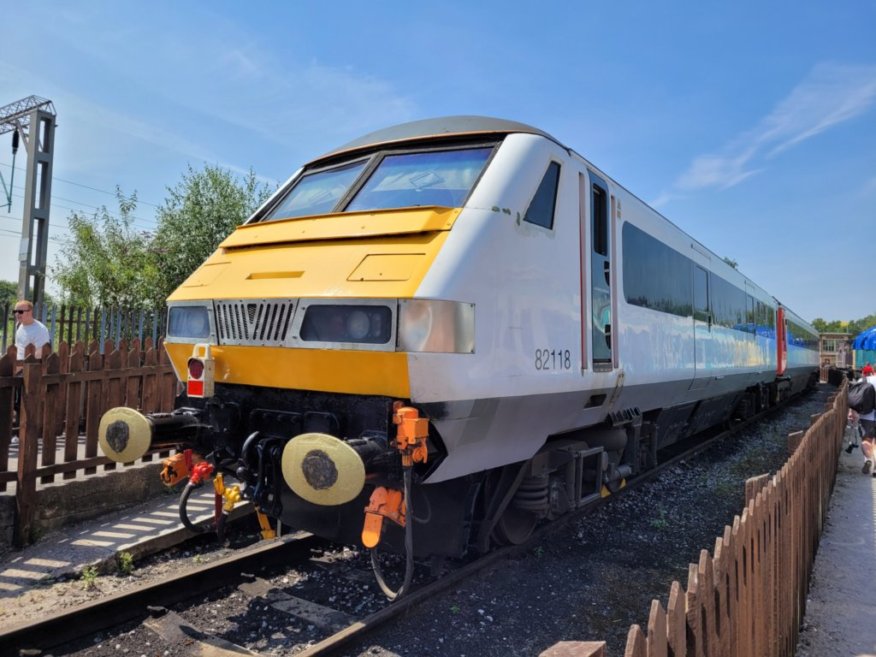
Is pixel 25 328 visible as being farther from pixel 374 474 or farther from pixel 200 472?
pixel 374 474

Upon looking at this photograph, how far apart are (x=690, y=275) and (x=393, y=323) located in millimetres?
5807

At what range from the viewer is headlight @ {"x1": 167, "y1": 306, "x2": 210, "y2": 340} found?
3910mm

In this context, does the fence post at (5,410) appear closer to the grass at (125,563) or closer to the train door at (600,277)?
the grass at (125,563)

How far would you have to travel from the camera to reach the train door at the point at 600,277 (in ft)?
15.0

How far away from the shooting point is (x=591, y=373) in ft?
14.5

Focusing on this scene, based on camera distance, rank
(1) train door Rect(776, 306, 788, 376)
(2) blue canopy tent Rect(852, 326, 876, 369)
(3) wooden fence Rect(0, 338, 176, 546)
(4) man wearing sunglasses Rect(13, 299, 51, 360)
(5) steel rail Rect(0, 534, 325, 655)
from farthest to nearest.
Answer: (2) blue canopy tent Rect(852, 326, 876, 369) < (1) train door Rect(776, 306, 788, 376) < (4) man wearing sunglasses Rect(13, 299, 51, 360) < (3) wooden fence Rect(0, 338, 176, 546) < (5) steel rail Rect(0, 534, 325, 655)

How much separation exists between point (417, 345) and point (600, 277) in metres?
2.32

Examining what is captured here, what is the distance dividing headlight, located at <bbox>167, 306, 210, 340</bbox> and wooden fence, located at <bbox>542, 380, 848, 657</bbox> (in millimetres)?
3038

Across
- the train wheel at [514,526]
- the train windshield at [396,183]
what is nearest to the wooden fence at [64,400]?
the train windshield at [396,183]

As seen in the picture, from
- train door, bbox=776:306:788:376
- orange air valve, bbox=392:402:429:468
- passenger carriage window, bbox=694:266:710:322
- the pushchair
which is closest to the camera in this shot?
orange air valve, bbox=392:402:429:468

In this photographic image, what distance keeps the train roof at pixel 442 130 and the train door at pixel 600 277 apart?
2.55 ft

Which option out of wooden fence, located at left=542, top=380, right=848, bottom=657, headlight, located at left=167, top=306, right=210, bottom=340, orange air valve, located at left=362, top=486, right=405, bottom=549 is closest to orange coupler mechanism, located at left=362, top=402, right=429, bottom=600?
orange air valve, located at left=362, top=486, right=405, bottom=549

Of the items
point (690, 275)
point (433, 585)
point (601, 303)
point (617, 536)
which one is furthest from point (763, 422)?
point (433, 585)

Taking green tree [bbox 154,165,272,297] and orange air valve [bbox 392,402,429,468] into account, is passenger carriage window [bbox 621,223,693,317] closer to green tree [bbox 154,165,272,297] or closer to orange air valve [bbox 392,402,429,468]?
orange air valve [bbox 392,402,429,468]
